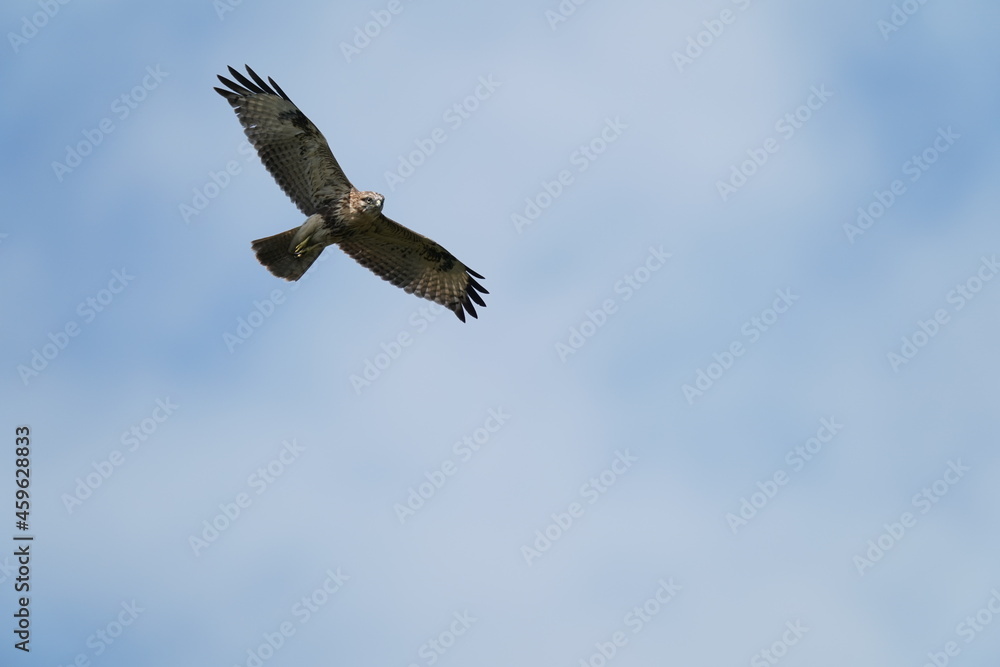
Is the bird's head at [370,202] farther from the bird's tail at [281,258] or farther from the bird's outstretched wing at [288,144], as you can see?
the bird's tail at [281,258]

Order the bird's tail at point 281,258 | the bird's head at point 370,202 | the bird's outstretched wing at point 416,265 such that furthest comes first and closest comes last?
the bird's outstretched wing at point 416,265 < the bird's tail at point 281,258 < the bird's head at point 370,202

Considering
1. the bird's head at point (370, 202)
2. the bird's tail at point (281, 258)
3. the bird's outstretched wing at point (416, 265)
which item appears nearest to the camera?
the bird's head at point (370, 202)

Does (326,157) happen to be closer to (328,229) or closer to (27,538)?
(328,229)

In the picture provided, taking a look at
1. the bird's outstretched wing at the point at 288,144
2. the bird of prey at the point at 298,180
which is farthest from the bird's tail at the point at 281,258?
the bird's outstretched wing at the point at 288,144

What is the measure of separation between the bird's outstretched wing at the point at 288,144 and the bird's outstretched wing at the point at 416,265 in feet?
2.56

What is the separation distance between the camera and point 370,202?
1208 centimetres

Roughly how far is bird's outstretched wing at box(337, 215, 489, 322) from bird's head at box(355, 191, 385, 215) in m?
0.78

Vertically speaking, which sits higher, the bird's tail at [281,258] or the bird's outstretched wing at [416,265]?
the bird's outstretched wing at [416,265]

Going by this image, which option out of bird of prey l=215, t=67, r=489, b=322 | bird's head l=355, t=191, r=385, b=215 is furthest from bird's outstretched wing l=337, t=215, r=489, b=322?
bird's head l=355, t=191, r=385, b=215

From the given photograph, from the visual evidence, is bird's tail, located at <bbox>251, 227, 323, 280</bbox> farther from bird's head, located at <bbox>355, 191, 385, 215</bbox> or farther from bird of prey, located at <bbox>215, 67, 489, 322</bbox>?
bird's head, located at <bbox>355, 191, 385, 215</bbox>

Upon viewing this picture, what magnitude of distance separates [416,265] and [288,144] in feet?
7.75

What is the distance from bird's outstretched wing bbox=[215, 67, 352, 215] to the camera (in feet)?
40.2

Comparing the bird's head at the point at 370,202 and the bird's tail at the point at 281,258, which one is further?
the bird's tail at the point at 281,258

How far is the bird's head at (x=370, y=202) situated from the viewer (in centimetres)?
1208
